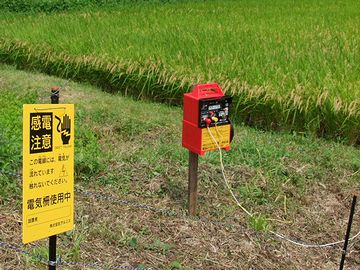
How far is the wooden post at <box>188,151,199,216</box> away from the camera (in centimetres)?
288

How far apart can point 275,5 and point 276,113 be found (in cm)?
690

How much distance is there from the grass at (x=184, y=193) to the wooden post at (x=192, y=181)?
101mm

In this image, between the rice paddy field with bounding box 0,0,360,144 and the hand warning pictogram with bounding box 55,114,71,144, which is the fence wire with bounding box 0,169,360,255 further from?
the rice paddy field with bounding box 0,0,360,144

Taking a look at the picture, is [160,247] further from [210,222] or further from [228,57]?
[228,57]

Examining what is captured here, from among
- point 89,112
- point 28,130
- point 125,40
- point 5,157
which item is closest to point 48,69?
point 125,40

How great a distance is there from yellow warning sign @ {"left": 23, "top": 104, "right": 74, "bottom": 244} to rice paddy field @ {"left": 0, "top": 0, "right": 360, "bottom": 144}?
9.93 ft

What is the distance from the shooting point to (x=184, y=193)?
327 cm

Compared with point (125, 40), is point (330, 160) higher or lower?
lower

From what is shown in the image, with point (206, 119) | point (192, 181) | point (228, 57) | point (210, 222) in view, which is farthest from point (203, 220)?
point (228, 57)

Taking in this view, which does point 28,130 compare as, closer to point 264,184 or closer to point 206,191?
point 206,191

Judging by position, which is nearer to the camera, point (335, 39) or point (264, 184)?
point (264, 184)

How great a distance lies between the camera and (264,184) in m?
3.41

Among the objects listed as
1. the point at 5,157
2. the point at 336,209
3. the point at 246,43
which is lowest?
the point at 336,209

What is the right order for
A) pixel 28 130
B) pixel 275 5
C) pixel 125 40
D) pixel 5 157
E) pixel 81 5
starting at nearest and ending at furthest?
pixel 28 130 < pixel 5 157 < pixel 125 40 < pixel 275 5 < pixel 81 5
